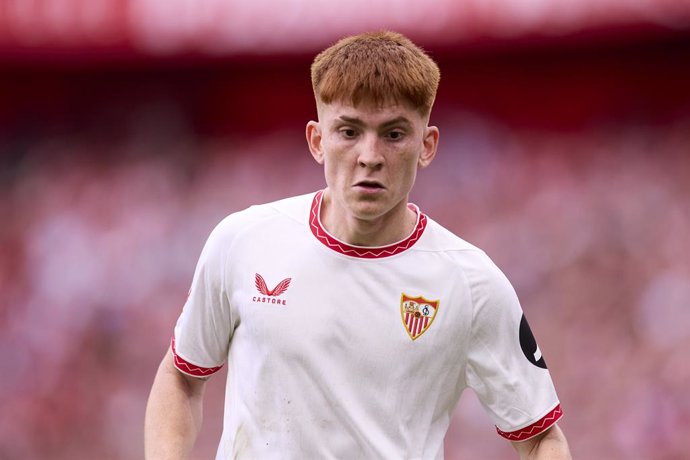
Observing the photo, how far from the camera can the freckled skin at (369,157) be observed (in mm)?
3383

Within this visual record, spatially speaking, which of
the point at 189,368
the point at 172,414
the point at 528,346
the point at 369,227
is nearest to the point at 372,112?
the point at 369,227

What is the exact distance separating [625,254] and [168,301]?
8.93 ft

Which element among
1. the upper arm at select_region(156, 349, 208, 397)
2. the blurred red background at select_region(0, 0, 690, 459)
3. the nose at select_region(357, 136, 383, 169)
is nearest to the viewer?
the nose at select_region(357, 136, 383, 169)

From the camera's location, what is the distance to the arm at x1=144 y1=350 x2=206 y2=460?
3.55m

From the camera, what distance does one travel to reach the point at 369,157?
335 cm

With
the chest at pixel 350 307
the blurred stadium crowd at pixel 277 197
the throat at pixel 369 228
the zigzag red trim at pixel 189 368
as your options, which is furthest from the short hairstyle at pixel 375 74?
the blurred stadium crowd at pixel 277 197

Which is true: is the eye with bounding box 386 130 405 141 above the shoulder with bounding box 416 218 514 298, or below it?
above

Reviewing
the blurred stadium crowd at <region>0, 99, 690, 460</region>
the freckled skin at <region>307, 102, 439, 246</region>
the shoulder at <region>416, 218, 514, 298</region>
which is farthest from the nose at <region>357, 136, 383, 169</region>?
the blurred stadium crowd at <region>0, 99, 690, 460</region>

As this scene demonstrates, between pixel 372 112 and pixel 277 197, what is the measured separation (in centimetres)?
419

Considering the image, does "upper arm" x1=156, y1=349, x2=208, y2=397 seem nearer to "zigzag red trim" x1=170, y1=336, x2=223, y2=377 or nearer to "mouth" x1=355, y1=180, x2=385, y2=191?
"zigzag red trim" x1=170, y1=336, x2=223, y2=377

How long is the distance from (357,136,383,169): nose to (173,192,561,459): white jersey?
0.29 metres

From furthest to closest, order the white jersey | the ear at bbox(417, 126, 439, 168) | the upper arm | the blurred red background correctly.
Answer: the blurred red background < the upper arm < the ear at bbox(417, 126, 439, 168) < the white jersey

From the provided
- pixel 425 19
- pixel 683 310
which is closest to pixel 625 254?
pixel 683 310

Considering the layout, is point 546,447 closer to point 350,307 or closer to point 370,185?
point 350,307
